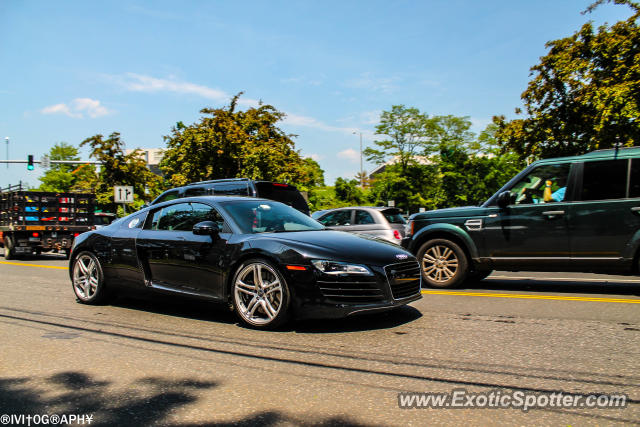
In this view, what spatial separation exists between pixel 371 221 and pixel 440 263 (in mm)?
4281

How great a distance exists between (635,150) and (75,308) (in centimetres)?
771

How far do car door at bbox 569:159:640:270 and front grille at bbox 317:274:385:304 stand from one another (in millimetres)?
3834

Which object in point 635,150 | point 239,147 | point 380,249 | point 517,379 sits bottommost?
point 517,379

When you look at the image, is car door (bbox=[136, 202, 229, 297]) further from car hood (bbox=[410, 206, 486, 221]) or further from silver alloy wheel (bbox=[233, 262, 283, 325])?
car hood (bbox=[410, 206, 486, 221])

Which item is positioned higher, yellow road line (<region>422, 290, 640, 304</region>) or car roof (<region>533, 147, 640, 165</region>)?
car roof (<region>533, 147, 640, 165</region>)

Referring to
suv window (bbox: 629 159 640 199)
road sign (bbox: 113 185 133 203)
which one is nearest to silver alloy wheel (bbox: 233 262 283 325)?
suv window (bbox: 629 159 640 199)

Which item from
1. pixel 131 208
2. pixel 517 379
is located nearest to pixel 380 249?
pixel 517 379

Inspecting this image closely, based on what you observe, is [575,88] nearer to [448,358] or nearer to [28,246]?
[448,358]

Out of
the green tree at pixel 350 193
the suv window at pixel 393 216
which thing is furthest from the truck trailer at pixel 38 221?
the green tree at pixel 350 193

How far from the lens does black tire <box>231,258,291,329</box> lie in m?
4.97

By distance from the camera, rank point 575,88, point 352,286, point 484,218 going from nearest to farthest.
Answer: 1. point 352,286
2. point 484,218
3. point 575,88

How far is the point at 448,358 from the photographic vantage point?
13.2 ft

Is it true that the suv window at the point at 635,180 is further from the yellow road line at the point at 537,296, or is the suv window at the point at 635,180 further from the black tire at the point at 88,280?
the black tire at the point at 88,280

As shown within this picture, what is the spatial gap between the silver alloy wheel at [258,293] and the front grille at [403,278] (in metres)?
1.09
